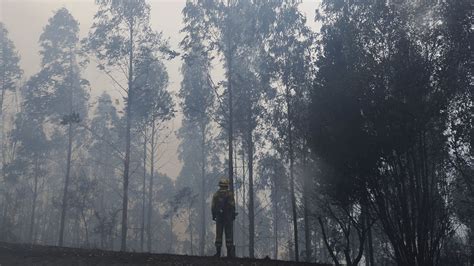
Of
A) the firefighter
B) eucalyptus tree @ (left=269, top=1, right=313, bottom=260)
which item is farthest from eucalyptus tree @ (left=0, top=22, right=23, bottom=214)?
the firefighter

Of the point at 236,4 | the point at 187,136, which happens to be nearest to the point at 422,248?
the point at 236,4

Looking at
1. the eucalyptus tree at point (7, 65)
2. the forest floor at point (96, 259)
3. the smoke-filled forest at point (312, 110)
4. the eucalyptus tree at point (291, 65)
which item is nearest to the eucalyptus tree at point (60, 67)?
the smoke-filled forest at point (312, 110)

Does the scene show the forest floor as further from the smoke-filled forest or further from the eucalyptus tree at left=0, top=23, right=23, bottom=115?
the eucalyptus tree at left=0, top=23, right=23, bottom=115

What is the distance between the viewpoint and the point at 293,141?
866 inches

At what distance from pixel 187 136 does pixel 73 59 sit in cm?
1403

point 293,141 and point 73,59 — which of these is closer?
point 293,141

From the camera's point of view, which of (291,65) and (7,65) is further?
(7,65)

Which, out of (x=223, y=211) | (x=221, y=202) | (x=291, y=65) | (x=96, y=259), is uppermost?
(x=291, y=65)

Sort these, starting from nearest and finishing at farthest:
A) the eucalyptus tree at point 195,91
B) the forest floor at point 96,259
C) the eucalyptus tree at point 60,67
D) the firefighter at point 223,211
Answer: the forest floor at point 96,259 → the firefighter at point 223,211 → the eucalyptus tree at point 195,91 → the eucalyptus tree at point 60,67

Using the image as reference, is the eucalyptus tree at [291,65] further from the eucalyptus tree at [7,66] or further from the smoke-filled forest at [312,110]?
the eucalyptus tree at [7,66]

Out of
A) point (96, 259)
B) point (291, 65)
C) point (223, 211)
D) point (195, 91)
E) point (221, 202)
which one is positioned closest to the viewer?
point (96, 259)

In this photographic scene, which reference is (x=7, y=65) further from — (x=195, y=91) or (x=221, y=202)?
(x=221, y=202)

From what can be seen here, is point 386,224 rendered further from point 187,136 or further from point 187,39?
point 187,136

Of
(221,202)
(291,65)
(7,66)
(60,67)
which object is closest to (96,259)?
(221,202)
